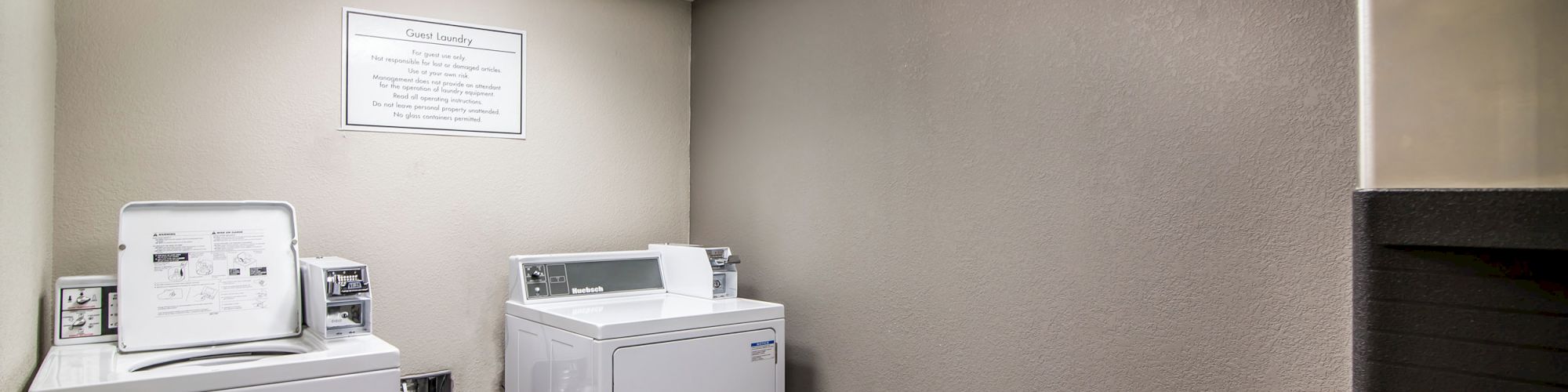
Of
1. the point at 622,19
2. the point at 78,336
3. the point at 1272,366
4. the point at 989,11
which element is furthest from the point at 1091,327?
the point at 78,336

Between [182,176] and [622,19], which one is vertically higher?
[622,19]

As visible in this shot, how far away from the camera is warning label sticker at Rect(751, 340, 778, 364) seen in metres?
2.56

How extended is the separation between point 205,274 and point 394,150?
750mm

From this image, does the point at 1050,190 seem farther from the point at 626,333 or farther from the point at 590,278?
the point at 590,278

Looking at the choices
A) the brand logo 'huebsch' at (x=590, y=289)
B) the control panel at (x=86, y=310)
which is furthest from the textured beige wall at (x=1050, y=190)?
the control panel at (x=86, y=310)

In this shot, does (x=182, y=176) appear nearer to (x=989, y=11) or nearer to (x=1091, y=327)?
(x=989, y=11)

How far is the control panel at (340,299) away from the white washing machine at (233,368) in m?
0.03

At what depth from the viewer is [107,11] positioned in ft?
7.93

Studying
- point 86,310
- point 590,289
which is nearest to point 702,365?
point 590,289

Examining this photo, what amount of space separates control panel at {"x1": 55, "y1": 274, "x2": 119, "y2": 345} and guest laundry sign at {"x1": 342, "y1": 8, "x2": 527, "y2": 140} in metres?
0.83

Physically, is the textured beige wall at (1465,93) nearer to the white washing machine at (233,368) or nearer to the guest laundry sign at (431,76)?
the white washing machine at (233,368)

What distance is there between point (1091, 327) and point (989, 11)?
0.91 metres

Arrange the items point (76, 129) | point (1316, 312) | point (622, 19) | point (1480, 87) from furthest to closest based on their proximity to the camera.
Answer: point (622, 19)
point (76, 129)
point (1316, 312)
point (1480, 87)

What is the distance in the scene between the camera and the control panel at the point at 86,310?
217 cm
